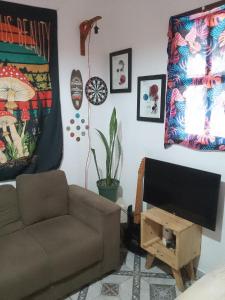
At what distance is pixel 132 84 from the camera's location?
2.59m

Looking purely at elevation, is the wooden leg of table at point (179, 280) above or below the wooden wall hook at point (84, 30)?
below

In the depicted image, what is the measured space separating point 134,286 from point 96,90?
1.89m

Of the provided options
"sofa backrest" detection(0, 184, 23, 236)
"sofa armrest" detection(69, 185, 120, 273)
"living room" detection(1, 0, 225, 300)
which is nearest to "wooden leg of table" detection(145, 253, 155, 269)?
"sofa armrest" detection(69, 185, 120, 273)

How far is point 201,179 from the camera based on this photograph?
1.92 meters

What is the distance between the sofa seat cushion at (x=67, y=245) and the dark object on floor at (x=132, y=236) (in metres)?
0.50

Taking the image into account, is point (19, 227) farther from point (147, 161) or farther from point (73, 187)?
point (147, 161)

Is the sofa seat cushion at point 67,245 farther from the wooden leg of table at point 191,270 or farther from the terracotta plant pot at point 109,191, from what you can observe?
the wooden leg of table at point 191,270

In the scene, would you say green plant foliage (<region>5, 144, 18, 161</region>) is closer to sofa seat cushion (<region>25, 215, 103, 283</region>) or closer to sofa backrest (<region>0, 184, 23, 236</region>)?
sofa backrest (<region>0, 184, 23, 236</region>)

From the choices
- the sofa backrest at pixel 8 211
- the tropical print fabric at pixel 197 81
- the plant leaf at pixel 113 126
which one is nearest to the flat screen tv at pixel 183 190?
the tropical print fabric at pixel 197 81

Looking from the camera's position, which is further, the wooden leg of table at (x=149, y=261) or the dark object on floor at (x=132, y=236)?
the dark object on floor at (x=132, y=236)

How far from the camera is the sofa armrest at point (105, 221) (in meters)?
2.05

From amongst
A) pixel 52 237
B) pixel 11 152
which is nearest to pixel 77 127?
pixel 11 152

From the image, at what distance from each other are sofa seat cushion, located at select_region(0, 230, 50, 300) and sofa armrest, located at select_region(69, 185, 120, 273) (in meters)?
0.48

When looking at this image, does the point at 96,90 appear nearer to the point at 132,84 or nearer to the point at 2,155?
the point at 132,84
